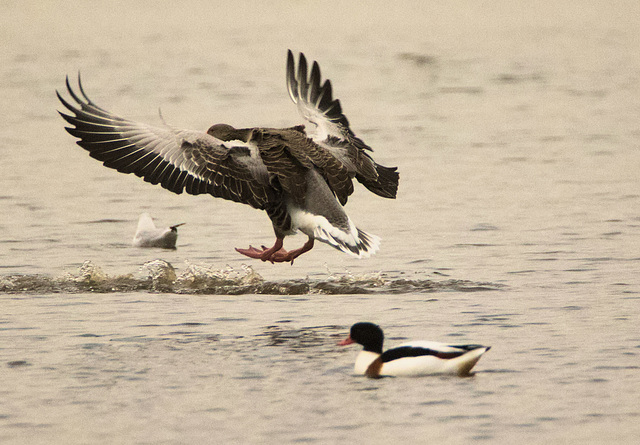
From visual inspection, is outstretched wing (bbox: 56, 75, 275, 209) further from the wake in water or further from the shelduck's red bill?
the shelduck's red bill

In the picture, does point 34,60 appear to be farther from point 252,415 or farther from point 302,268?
point 252,415

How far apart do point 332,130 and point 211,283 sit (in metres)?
2.17

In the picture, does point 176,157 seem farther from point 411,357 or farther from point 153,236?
point 411,357

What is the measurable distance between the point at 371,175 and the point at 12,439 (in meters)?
5.72

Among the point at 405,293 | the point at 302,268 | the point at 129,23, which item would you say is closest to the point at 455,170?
the point at 302,268

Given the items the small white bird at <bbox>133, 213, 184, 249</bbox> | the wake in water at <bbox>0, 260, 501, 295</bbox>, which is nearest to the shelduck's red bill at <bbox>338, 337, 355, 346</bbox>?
the wake in water at <bbox>0, 260, 501, 295</bbox>

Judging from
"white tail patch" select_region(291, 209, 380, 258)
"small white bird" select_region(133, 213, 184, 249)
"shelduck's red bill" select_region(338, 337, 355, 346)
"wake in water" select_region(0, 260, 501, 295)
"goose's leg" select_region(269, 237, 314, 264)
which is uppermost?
"white tail patch" select_region(291, 209, 380, 258)

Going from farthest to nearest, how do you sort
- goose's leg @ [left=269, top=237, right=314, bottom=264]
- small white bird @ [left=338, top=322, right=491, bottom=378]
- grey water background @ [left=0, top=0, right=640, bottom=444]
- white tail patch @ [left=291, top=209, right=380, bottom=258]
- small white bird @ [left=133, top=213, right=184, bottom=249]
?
small white bird @ [left=133, top=213, right=184, bottom=249], goose's leg @ [left=269, top=237, right=314, bottom=264], white tail patch @ [left=291, top=209, right=380, bottom=258], small white bird @ [left=338, top=322, right=491, bottom=378], grey water background @ [left=0, top=0, right=640, bottom=444]

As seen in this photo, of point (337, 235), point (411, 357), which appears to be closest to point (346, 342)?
point (411, 357)

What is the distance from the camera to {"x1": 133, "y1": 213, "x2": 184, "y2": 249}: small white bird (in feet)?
51.5

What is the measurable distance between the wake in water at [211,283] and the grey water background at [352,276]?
0.04 meters

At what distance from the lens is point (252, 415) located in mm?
8805

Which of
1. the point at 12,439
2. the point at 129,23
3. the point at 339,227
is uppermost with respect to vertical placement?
the point at 129,23

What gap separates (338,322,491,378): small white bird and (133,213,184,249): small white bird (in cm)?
621
